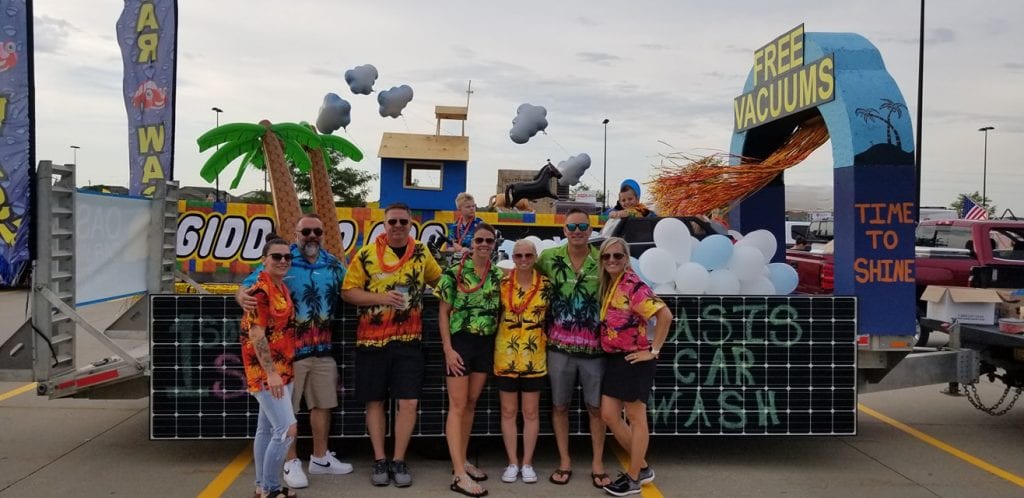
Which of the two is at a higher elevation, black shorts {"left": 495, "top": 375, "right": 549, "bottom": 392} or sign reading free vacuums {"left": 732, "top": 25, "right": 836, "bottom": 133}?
sign reading free vacuums {"left": 732, "top": 25, "right": 836, "bottom": 133}

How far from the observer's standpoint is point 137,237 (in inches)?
265

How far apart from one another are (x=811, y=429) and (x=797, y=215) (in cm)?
4919

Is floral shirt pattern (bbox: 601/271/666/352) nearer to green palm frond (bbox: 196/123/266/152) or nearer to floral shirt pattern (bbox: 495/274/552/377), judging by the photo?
floral shirt pattern (bbox: 495/274/552/377)

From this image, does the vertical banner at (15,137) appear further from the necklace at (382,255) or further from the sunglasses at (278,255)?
the necklace at (382,255)

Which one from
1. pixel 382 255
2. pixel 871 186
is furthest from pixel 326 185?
pixel 871 186

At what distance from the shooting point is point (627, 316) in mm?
4805

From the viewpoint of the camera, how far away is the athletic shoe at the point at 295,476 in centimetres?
500

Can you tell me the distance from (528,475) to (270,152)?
3228 mm

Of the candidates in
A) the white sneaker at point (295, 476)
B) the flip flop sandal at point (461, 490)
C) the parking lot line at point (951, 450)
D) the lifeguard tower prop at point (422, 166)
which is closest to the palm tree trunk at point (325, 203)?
the white sneaker at point (295, 476)

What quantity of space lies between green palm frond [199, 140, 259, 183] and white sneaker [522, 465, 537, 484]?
3.33 m

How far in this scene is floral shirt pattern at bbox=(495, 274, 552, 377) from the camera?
4.93 m

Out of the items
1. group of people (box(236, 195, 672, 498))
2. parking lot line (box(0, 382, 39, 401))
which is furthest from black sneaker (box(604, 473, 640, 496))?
parking lot line (box(0, 382, 39, 401))

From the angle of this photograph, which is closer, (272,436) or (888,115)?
(272,436)

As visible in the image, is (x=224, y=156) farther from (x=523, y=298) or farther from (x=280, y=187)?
(x=523, y=298)
